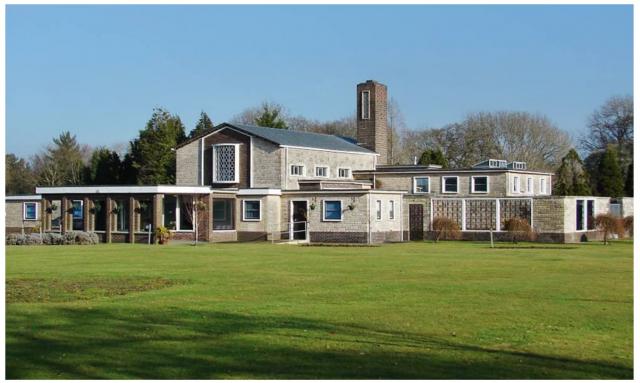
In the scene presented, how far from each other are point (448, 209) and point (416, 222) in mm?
1870

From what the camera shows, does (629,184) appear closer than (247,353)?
No

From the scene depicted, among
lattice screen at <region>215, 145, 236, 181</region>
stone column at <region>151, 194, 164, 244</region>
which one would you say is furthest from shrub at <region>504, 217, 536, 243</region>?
stone column at <region>151, 194, 164, 244</region>

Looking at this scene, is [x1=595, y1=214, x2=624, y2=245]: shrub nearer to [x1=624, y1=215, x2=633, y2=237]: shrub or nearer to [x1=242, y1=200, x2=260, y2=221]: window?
[x1=624, y1=215, x2=633, y2=237]: shrub

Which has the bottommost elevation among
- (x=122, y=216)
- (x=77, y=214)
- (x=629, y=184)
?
(x=122, y=216)

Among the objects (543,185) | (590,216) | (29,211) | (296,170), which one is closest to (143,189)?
(296,170)

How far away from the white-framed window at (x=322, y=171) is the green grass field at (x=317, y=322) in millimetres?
26653

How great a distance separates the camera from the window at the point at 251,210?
48.1m

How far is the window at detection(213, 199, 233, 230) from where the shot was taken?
4891 cm

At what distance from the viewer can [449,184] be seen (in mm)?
53438

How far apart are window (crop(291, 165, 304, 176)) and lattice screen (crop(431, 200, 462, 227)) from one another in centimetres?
719

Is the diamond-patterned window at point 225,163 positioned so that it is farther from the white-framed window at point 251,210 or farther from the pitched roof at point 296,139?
the white-framed window at point 251,210

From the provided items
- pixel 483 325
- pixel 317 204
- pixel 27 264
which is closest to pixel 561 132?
pixel 317 204

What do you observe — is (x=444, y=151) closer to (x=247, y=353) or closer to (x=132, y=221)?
(x=132, y=221)

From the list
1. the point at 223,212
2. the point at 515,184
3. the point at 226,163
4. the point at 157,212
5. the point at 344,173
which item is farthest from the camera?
the point at 344,173
